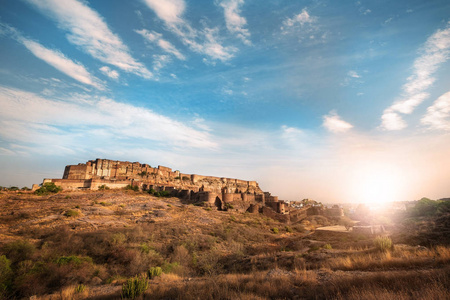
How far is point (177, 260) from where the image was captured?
1516cm

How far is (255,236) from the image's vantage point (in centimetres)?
2514

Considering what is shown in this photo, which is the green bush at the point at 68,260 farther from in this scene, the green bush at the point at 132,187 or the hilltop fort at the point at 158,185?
the green bush at the point at 132,187

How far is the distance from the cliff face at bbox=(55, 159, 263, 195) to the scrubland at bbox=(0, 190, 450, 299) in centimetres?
1039

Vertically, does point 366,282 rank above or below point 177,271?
above

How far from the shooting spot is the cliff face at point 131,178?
39175 mm

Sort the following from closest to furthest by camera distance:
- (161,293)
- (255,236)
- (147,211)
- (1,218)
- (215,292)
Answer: (215,292) → (161,293) → (1,218) → (255,236) → (147,211)

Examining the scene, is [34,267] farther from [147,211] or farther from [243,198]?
[243,198]

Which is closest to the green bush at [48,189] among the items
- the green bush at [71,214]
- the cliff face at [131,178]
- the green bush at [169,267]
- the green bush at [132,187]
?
the cliff face at [131,178]

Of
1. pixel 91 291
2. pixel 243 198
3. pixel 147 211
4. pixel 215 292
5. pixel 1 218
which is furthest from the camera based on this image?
pixel 243 198

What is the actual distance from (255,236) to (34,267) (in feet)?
66.9

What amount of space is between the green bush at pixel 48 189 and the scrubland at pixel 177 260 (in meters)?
1.84

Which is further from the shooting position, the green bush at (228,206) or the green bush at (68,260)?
the green bush at (228,206)

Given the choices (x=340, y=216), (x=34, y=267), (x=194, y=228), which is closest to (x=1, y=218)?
(x=34, y=267)

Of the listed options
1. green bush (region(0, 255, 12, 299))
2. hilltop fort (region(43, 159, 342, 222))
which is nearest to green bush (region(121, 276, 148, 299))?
green bush (region(0, 255, 12, 299))
